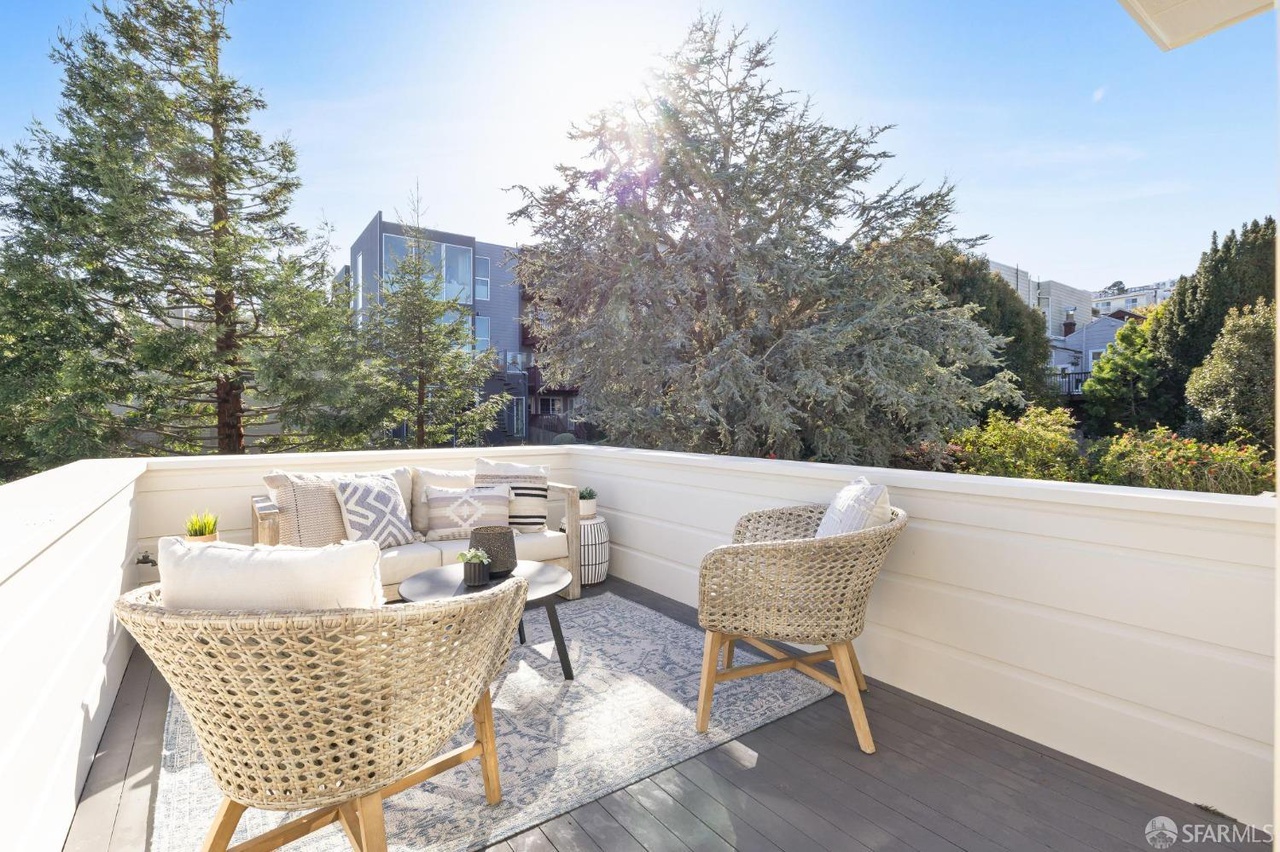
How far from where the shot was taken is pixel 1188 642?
1.81 m

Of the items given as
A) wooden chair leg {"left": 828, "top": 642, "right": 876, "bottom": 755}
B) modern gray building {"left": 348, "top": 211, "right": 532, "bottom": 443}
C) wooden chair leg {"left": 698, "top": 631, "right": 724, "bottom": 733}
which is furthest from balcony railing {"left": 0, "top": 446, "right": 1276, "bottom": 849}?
modern gray building {"left": 348, "top": 211, "right": 532, "bottom": 443}

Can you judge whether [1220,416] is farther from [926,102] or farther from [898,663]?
[898,663]

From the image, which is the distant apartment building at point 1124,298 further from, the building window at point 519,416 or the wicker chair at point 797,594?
the wicker chair at point 797,594

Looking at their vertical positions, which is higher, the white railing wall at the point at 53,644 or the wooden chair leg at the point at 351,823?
the white railing wall at the point at 53,644

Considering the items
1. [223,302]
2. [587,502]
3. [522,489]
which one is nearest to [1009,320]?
[587,502]

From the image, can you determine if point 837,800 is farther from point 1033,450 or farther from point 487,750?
point 1033,450

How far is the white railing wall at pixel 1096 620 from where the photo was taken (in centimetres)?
172

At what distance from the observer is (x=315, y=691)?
49.1 inches

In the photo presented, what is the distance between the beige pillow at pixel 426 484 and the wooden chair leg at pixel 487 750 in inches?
72.6

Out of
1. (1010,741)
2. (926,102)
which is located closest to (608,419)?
(926,102)

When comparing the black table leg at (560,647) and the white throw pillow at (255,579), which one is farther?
the black table leg at (560,647)

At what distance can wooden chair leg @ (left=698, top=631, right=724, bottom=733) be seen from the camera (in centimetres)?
221

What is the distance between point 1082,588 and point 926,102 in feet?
26.0

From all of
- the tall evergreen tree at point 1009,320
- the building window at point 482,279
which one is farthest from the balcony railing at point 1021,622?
the building window at point 482,279
